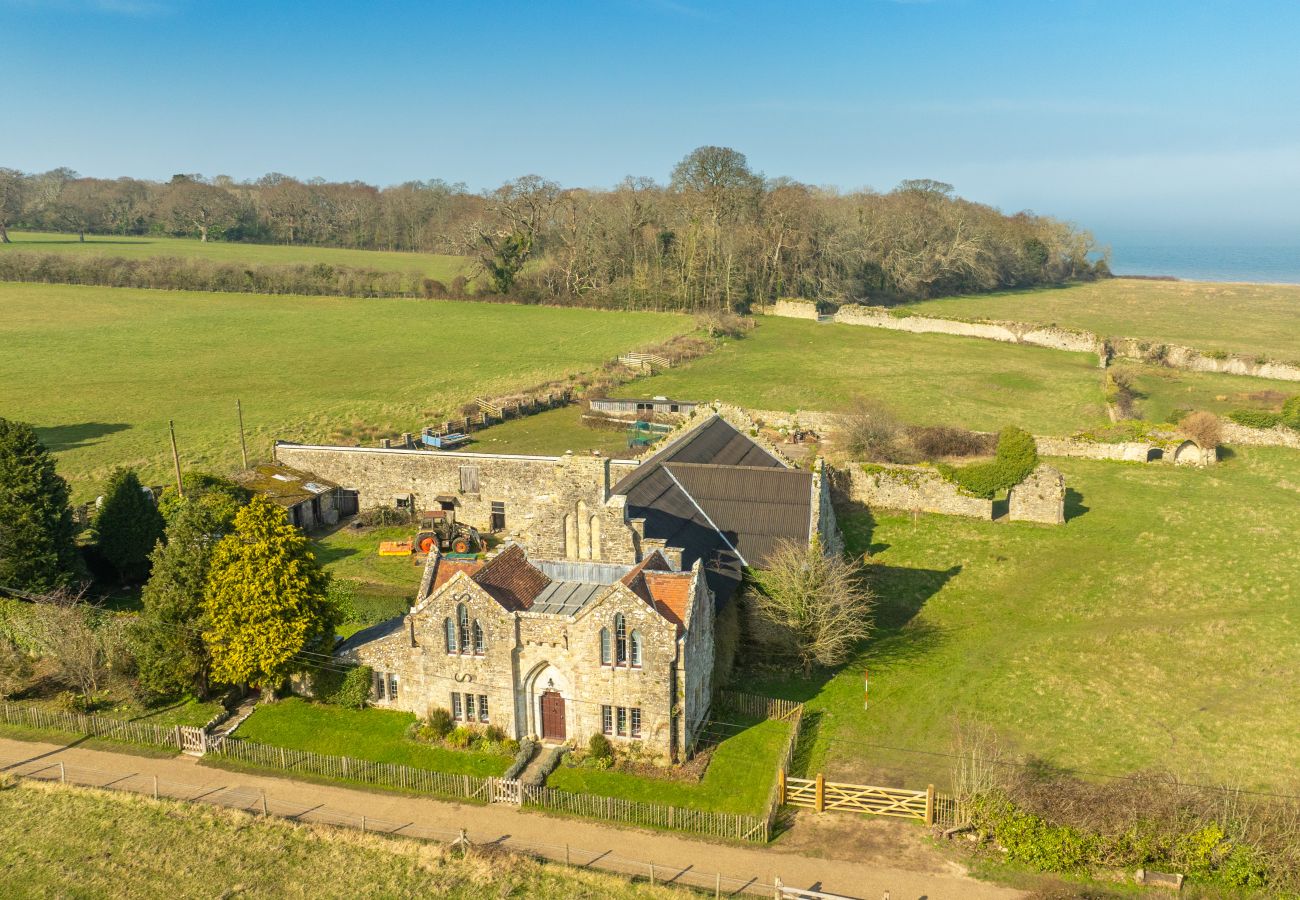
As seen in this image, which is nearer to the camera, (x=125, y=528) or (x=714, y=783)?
(x=714, y=783)

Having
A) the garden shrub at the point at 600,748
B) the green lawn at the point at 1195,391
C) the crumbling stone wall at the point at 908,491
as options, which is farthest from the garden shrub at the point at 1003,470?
the garden shrub at the point at 600,748

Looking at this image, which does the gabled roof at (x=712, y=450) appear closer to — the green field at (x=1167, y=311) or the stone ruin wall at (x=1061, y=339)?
the stone ruin wall at (x=1061, y=339)

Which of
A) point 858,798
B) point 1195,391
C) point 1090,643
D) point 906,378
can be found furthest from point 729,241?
point 858,798

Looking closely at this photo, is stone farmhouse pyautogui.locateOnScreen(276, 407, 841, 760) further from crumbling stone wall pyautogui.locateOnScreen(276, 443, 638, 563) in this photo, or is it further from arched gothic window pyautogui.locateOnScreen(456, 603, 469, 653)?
crumbling stone wall pyautogui.locateOnScreen(276, 443, 638, 563)

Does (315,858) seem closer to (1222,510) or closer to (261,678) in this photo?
(261,678)

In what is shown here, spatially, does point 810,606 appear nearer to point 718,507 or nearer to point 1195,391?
point 718,507

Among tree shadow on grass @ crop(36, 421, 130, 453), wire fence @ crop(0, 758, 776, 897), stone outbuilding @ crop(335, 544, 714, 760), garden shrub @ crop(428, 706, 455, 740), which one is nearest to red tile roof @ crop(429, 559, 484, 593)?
stone outbuilding @ crop(335, 544, 714, 760)

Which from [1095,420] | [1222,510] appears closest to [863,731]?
[1222,510]
